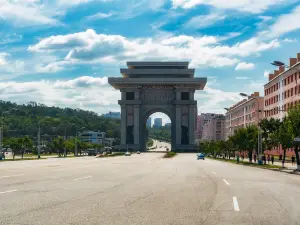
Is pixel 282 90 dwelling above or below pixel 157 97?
below

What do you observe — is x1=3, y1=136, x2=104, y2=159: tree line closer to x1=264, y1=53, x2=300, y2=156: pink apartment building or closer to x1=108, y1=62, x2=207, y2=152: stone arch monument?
x1=108, y1=62, x2=207, y2=152: stone arch monument

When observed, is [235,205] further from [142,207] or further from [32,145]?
[32,145]

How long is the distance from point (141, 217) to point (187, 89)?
14612 cm

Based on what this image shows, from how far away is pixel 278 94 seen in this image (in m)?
93.4

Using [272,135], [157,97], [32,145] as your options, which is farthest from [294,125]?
[157,97]

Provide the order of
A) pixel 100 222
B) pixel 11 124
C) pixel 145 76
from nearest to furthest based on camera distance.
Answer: pixel 100 222
pixel 145 76
pixel 11 124

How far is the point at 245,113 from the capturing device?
13788 centimetres

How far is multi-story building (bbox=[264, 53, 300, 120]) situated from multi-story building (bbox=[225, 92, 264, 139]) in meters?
6.86

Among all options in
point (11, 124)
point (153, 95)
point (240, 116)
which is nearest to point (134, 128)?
point (153, 95)

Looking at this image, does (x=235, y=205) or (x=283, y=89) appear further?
(x=283, y=89)

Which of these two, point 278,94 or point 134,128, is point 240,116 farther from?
point 278,94

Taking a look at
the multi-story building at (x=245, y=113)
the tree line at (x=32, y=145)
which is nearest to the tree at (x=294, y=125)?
the tree line at (x=32, y=145)

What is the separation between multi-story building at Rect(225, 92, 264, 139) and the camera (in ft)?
393

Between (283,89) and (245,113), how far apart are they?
4964 cm
